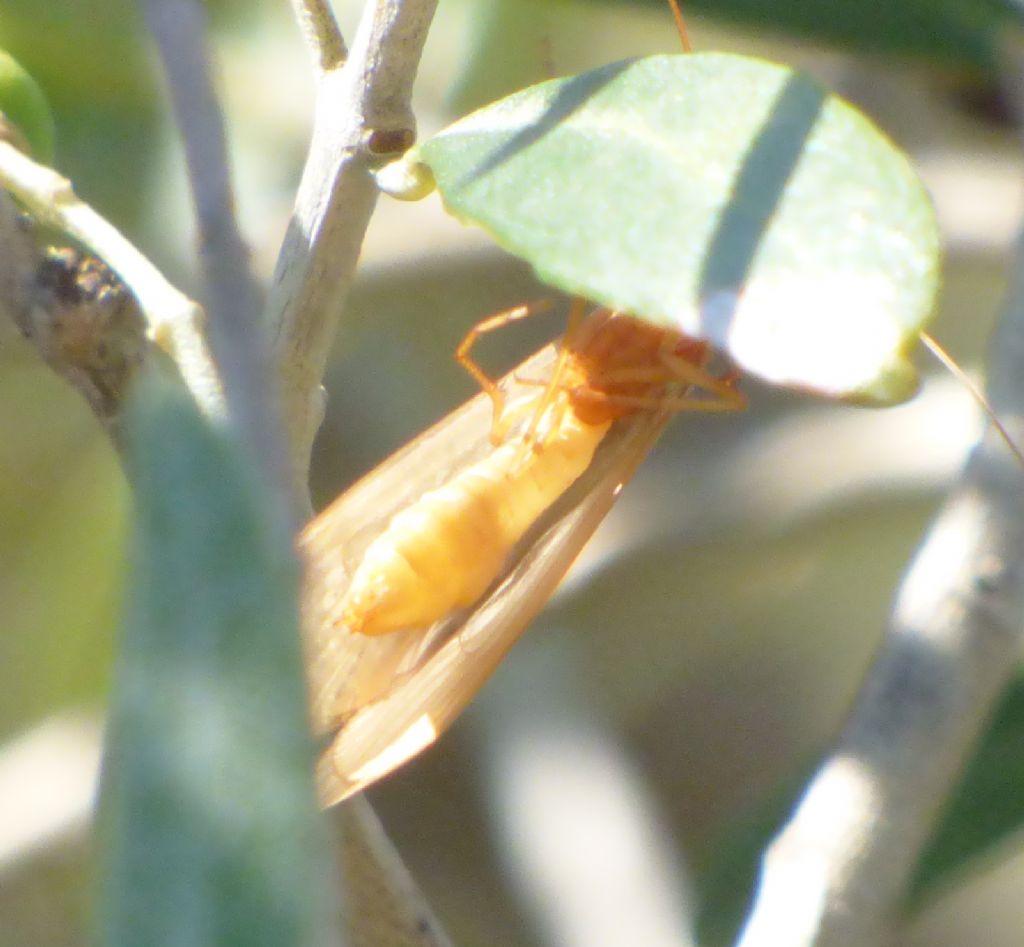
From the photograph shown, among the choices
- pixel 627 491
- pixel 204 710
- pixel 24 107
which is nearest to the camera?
pixel 204 710

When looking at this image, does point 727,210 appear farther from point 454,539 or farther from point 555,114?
point 454,539

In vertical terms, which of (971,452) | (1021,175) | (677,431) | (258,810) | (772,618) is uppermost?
(258,810)

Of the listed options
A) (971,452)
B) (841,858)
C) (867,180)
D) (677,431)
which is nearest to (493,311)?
(677,431)

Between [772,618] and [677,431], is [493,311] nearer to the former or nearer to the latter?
[677,431]

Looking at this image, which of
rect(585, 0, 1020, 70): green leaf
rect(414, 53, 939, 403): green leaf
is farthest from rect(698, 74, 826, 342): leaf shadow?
rect(585, 0, 1020, 70): green leaf

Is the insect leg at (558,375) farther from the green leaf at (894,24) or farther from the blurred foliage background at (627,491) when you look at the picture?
the green leaf at (894,24)

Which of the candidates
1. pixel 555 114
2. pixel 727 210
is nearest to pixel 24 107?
pixel 555 114
